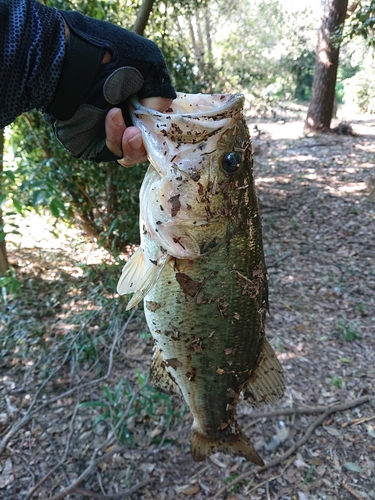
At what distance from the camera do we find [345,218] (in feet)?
19.8

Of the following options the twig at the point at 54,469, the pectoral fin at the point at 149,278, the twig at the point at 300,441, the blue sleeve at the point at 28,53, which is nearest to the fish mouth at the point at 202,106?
the blue sleeve at the point at 28,53

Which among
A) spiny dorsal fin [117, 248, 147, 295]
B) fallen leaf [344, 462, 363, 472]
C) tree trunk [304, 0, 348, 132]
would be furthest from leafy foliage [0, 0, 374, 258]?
tree trunk [304, 0, 348, 132]

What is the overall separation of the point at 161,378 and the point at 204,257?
29.7 inches

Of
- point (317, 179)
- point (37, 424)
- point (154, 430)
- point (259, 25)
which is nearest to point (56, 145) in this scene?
point (37, 424)

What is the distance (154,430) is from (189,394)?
4.32 feet

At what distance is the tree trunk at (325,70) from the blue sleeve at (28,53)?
8857 millimetres

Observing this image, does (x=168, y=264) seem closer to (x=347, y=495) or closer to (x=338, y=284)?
(x=347, y=495)

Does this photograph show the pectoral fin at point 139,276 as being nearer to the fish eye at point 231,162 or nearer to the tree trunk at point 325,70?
the fish eye at point 231,162

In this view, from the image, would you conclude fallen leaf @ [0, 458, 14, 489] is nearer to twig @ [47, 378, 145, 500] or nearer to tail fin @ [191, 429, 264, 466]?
twig @ [47, 378, 145, 500]

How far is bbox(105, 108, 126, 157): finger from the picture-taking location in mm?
1471

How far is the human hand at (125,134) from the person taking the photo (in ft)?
4.86

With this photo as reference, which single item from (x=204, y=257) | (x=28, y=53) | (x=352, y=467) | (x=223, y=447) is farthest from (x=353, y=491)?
(x=28, y=53)

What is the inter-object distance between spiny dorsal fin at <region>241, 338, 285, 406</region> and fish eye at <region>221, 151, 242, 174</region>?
0.87 m

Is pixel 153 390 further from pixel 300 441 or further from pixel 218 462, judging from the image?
pixel 300 441
